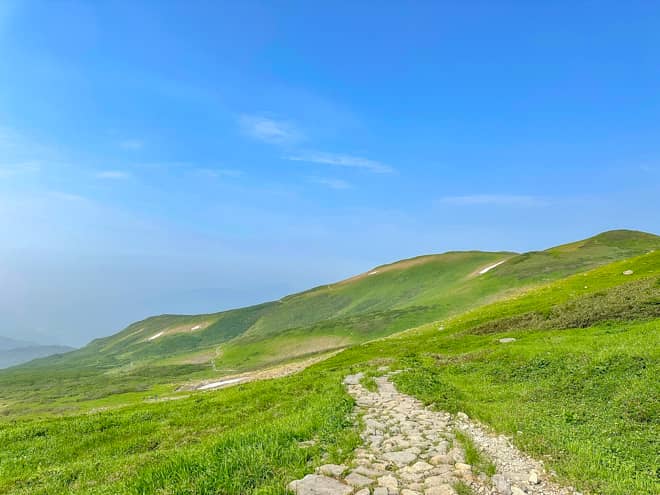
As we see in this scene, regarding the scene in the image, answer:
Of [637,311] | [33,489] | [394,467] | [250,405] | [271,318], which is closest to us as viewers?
[394,467]

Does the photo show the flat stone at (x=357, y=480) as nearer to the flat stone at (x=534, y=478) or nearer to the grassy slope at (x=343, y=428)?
the grassy slope at (x=343, y=428)

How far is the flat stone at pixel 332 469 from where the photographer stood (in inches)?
401

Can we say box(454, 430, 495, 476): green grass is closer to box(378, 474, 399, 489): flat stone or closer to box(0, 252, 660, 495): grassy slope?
box(0, 252, 660, 495): grassy slope

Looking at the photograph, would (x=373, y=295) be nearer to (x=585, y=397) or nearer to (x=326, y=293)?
(x=326, y=293)

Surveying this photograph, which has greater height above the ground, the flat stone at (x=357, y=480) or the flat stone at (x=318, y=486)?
the flat stone at (x=318, y=486)

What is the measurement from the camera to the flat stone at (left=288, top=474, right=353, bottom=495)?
9188 mm

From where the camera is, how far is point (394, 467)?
1093 cm

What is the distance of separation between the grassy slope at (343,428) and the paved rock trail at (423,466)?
62 centimetres

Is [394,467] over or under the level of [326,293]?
under

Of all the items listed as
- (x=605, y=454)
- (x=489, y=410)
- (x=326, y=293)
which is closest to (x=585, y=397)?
(x=489, y=410)

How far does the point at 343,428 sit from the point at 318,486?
15.7 ft

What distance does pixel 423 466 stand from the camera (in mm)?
11008

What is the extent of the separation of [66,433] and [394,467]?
18.9 meters

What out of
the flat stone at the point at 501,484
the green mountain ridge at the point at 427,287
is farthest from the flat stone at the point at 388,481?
the green mountain ridge at the point at 427,287
